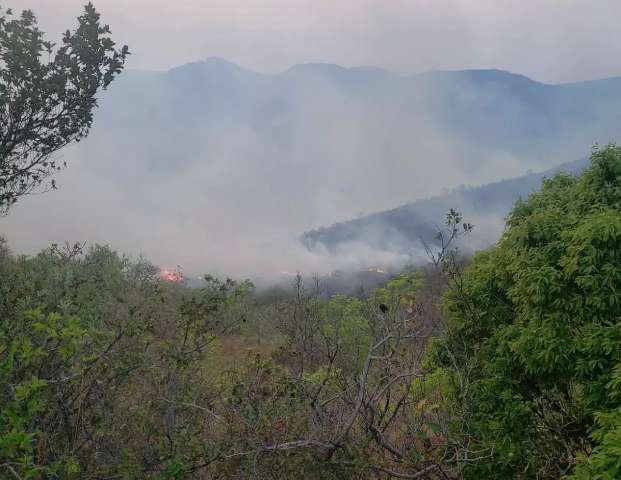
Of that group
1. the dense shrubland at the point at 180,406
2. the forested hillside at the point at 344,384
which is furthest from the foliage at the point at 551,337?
the dense shrubland at the point at 180,406

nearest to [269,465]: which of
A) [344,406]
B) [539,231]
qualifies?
[344,406]

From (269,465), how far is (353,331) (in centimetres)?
1434

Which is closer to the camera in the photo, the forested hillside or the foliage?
the forested hillside

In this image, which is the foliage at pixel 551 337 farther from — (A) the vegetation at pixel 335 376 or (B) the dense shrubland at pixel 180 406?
(B) the dense shrubland at pixel 180 406

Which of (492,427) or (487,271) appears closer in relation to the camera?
(492,427)

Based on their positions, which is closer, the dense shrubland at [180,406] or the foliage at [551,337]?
the dense shrubland at [180,406]

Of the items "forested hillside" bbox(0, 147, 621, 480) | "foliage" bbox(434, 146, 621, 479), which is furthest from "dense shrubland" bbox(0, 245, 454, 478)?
"foliage" bbox(434, 146, 621, 479)

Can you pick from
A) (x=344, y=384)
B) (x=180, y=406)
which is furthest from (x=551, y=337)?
(x=180, y=406)

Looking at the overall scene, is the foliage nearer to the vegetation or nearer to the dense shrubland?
the vegetation

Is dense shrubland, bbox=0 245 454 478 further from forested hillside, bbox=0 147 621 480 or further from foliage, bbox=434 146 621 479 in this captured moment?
foliage, bbox=434 146 621 479

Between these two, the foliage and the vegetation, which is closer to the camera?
the vegetation

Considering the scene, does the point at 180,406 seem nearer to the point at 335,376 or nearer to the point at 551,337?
the point at 335,376

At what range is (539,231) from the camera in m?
7.07

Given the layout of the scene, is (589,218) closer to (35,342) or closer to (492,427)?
(492,427)
